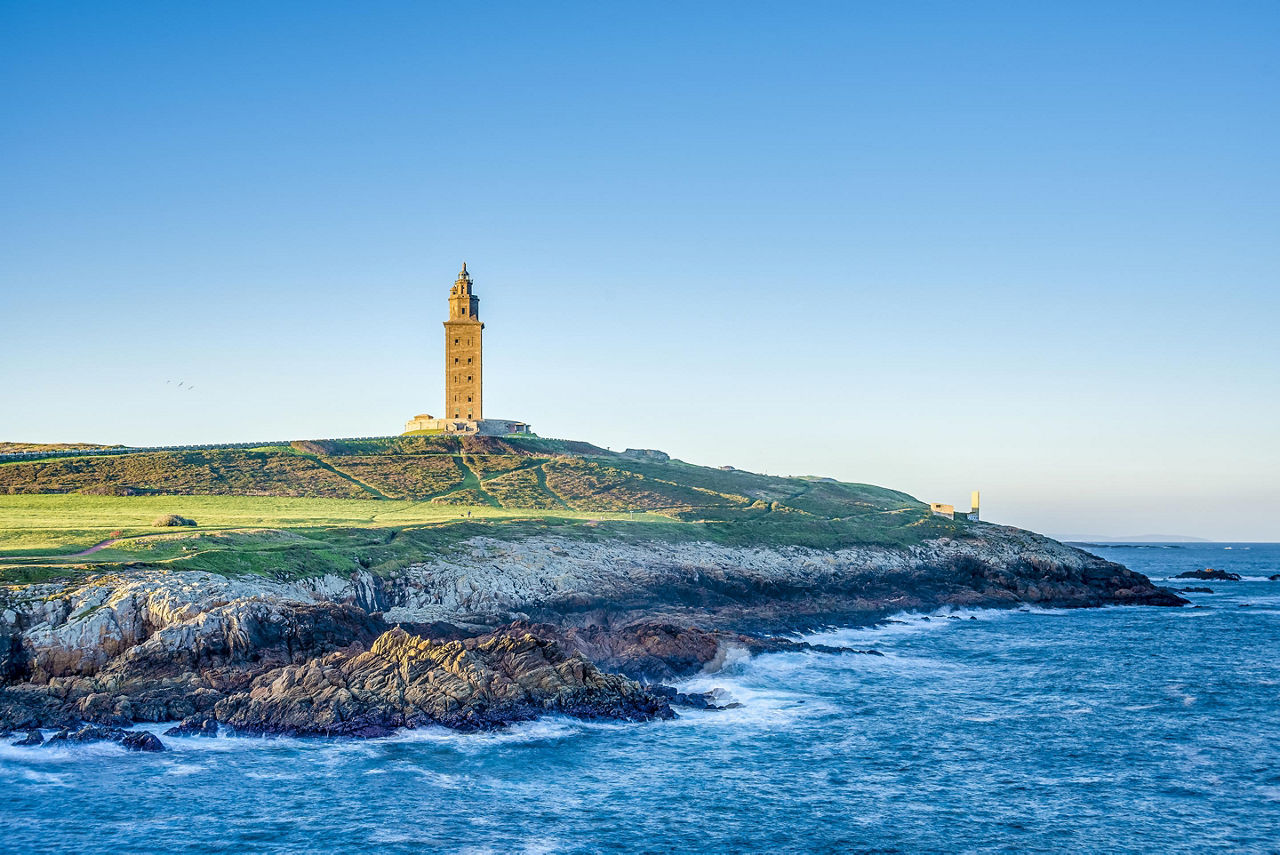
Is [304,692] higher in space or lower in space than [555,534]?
lower

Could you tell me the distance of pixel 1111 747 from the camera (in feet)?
110

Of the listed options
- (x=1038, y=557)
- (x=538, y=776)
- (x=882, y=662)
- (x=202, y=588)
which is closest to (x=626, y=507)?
(x=1038, y=557)

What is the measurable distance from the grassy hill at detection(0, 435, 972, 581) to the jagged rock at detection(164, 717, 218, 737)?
1154 cm

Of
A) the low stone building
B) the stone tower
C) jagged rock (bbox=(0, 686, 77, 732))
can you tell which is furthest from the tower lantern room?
jagged rock (bbox=(0, 686, 77, 732))

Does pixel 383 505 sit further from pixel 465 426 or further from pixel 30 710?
pixel 30 710

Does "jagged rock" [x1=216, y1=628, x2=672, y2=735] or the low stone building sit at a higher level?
the low stone building

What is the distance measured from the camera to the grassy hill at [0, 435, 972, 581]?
4831 cm

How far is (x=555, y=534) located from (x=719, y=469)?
207 feet

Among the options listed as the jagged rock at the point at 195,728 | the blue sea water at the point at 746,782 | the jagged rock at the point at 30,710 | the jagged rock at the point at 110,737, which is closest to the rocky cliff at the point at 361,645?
the jagged rock at the point at 30,710

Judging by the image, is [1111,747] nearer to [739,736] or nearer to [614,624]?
[739,736]

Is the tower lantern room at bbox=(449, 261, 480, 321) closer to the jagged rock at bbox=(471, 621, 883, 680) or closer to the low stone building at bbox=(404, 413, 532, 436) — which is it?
the low stone building at bbox=(404, 413, 532, 436)

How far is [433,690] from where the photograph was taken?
34.5 m

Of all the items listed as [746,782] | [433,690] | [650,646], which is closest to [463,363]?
[650,646]

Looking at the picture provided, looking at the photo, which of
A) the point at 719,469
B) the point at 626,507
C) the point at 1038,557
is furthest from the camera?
the point at 719,469
